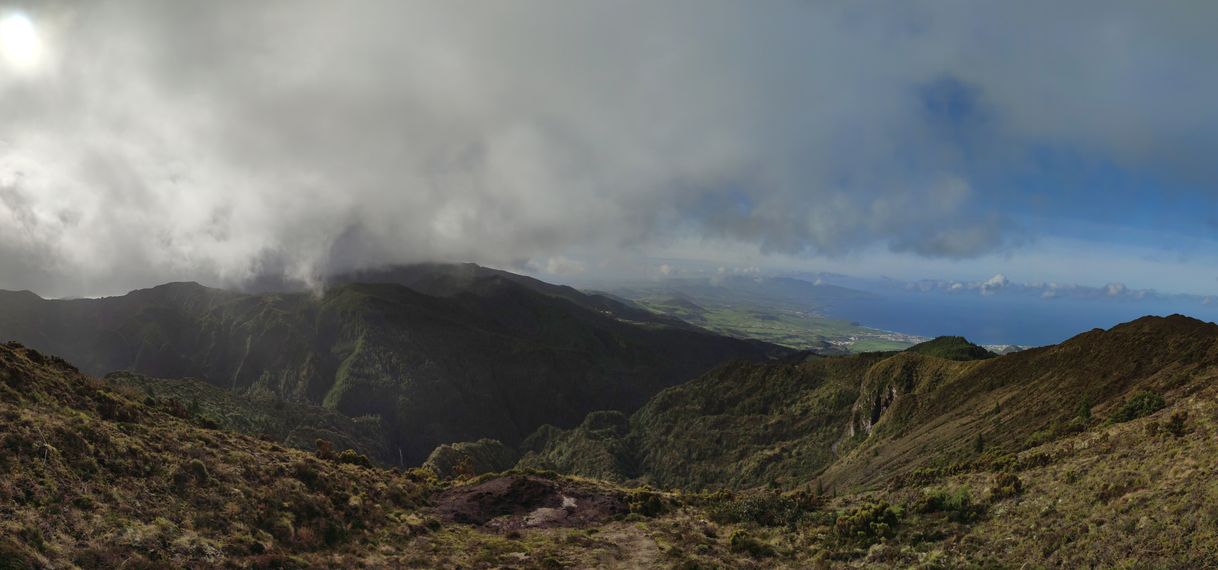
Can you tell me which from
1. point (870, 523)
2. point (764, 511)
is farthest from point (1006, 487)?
point (764, 511)

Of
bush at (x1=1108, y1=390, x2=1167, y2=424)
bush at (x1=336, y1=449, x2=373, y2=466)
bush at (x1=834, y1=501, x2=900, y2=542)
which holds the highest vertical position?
bush at (x1=1108, y1=390, x2=1167, y2=424)

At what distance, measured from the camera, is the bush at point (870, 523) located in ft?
93.4

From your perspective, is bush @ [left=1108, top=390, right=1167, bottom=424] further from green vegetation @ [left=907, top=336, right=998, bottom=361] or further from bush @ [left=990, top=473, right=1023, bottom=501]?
green vegetation @ [left=907, top=336, right=998, bottom=361]

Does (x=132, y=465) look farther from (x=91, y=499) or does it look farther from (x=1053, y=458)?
(x=1053, y=458)

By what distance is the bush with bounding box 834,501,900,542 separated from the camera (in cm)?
2847

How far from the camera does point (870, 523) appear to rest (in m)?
29.3

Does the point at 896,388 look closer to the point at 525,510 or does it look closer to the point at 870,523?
the point at 870,523

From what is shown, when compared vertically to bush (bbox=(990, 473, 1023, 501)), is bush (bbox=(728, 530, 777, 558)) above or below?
below

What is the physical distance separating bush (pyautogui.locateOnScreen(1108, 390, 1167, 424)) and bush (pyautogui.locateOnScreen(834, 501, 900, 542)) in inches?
748

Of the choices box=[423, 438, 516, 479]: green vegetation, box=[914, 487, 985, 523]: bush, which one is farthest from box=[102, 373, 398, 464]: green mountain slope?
box=[914, 487, 985, 523]: bush

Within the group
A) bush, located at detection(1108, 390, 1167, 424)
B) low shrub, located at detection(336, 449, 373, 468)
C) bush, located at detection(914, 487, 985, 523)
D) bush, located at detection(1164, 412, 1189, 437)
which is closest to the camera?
bush, located at detection(1164, 412, 1189, 437)

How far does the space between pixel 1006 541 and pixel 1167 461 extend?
8.21 meters

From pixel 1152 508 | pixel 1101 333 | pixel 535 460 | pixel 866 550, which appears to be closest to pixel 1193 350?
pixel 1101 333

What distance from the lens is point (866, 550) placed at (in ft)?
89.5
